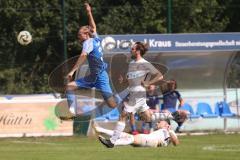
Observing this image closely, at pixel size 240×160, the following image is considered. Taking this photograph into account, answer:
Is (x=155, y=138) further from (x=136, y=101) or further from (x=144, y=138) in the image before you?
(x=136, y=101)

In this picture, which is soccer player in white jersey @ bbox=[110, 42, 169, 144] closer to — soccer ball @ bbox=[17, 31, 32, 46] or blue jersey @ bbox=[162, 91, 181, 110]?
blue jersey @ bbox=[162, 91, 181, 110]

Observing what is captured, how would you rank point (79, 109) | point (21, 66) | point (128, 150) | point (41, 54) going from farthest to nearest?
point (41, 54) → point (21, 66) → point (79, 109) → point (128, 150)

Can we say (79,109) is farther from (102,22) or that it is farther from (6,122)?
(102,22)

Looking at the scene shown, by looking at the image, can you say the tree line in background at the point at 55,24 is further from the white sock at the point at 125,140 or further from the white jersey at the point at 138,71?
the white sock at the point at 125,140

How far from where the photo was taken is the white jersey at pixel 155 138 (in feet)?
49.3

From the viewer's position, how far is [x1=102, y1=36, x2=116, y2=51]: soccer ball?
2378cm

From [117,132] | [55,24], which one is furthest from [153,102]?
[55,24]

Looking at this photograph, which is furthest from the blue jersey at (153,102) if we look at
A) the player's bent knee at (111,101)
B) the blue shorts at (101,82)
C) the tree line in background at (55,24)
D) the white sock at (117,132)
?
the white sock at (117,132)

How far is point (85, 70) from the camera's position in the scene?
21.9 meters

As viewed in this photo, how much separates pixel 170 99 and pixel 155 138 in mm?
8809

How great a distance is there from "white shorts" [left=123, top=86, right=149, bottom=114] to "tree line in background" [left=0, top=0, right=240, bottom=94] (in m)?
15.3

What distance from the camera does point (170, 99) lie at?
78.6 feet

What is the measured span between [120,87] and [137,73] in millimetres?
4868

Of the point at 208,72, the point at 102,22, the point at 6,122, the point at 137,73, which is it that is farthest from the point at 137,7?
the point at 137,73
